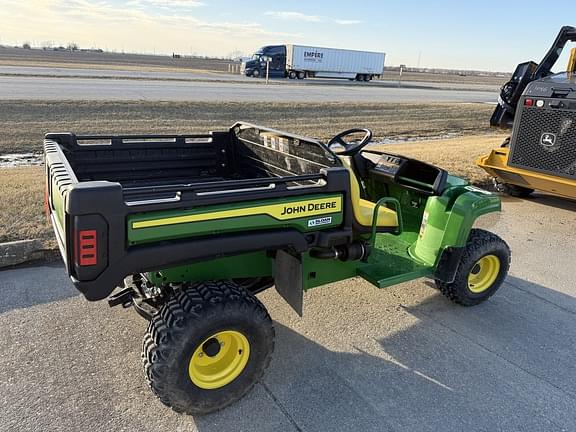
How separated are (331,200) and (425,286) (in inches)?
74.9

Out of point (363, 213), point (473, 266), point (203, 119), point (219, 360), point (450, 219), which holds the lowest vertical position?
point (203, 119)

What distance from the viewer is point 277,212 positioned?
8.78ft

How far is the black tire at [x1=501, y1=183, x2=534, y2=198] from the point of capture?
293 inches

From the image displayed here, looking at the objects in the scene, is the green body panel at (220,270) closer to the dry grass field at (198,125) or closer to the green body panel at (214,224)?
the green body panel at (214,224)

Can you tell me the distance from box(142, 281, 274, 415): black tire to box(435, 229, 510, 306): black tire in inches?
Result: 70.5

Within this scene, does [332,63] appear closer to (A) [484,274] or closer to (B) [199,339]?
(A) [484,274]

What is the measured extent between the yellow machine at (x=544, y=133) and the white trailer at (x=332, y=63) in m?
34.7

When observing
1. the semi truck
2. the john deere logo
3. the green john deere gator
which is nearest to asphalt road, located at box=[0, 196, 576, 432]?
the green john deere gator

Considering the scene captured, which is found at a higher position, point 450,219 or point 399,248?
point 450,219

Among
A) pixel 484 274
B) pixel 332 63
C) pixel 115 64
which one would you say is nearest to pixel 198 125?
pixel 484 274

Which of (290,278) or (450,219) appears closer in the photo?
(290,278)

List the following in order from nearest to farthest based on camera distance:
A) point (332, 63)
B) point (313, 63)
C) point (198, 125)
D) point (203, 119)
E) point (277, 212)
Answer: point (277, 212) < point (198, 125) < point (203, 119) < point (313, 63) < point (332, 63)

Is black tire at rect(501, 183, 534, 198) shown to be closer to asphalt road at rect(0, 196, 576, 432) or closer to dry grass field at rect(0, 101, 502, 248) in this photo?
dry grass field at rect(0, 101, 502, 248)

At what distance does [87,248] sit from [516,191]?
6923 millimetres
